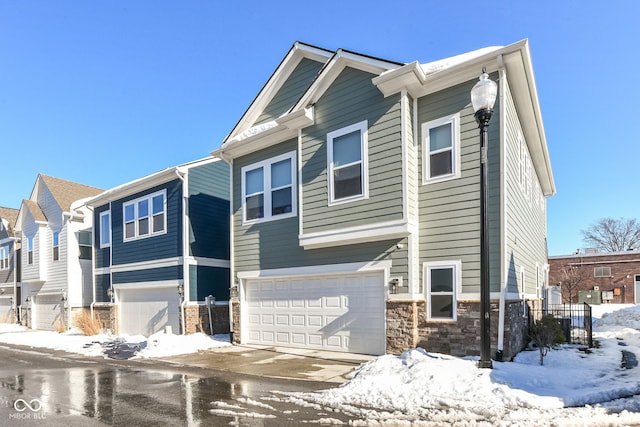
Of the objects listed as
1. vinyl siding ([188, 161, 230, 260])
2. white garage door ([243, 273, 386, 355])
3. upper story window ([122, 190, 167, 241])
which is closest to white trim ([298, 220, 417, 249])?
white garage door ([243, 273, 386, 355])

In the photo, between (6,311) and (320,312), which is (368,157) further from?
(6,311)

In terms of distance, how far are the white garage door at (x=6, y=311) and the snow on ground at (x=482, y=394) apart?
1133 inches

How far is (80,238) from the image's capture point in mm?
21922

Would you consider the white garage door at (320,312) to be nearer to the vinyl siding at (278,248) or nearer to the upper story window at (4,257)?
the vinyl siding at (278,248)

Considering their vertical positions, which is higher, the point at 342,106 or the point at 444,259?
the point at 342,106

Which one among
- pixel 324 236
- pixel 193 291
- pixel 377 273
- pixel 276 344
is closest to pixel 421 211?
pixel 377 273

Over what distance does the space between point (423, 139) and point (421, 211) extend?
176 centimetres

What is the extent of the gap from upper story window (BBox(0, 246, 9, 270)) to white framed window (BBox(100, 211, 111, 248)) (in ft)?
44.7

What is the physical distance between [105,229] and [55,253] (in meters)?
5.39

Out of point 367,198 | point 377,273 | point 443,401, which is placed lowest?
point 443,401

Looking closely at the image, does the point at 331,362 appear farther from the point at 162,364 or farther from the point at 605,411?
the point at 605,411

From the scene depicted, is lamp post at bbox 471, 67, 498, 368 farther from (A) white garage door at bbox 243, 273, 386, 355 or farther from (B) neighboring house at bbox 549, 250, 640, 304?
(B) neighboring house at bbox 549, 250, 640, 304

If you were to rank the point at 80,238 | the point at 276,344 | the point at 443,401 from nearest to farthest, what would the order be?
1. the point at 443,401
2. the point at 276,344
3. the point at 80,238

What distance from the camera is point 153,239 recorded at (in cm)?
1698
